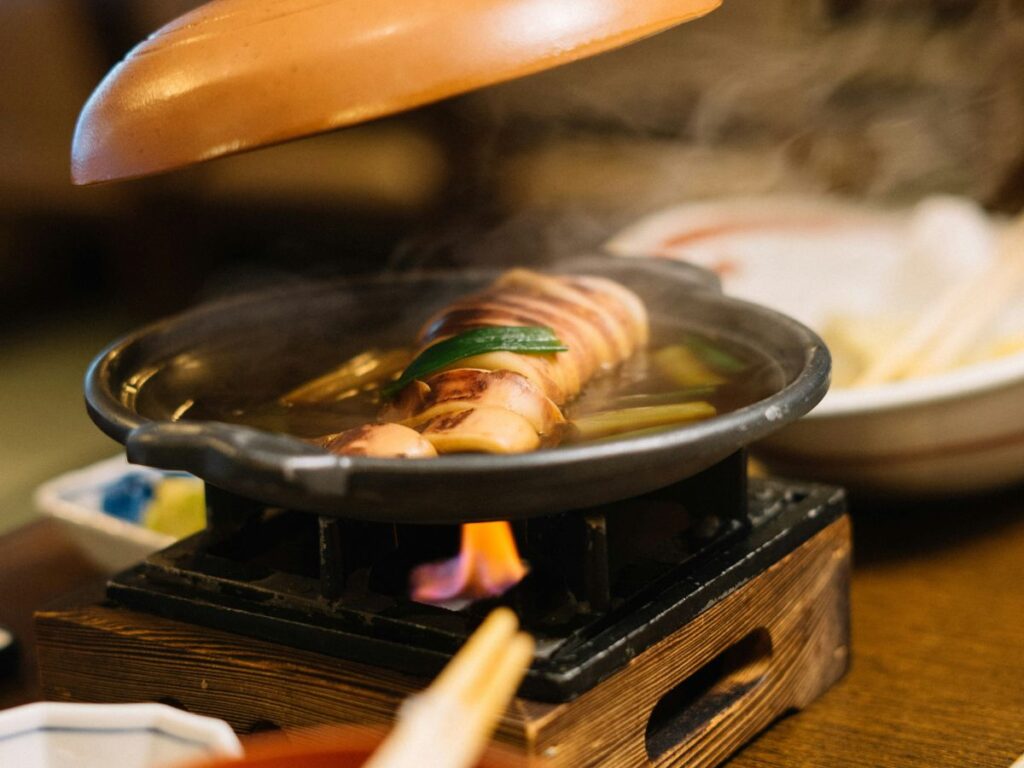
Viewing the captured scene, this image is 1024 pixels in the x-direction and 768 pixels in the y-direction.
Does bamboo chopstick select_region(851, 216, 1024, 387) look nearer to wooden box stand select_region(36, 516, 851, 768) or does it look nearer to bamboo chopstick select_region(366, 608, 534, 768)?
wooden box stand select_region(36, 516, 851, 768)

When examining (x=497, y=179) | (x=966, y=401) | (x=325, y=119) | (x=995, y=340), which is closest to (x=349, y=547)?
(x=325, y=119)

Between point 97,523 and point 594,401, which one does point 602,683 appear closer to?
point 594,401

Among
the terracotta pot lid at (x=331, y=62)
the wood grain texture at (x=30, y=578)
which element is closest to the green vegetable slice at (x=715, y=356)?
the terracotta pot lid at (x=331, y=62)

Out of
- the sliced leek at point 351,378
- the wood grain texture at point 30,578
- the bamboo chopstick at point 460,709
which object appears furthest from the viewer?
the wood grain texture at point 30,578

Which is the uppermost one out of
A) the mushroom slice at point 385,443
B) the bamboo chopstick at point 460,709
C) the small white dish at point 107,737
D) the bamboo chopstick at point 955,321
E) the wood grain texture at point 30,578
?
the mushroom slice at point 385,443

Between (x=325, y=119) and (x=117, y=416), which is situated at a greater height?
(x=325, y=119)

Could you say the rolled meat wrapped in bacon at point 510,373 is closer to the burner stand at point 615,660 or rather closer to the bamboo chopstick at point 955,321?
the burner stand at point 615,660

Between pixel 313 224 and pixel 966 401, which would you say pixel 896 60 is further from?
pixel 313 224
